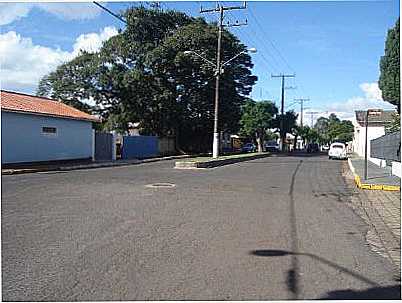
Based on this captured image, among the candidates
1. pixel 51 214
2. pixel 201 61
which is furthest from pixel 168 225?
pixel 201 61

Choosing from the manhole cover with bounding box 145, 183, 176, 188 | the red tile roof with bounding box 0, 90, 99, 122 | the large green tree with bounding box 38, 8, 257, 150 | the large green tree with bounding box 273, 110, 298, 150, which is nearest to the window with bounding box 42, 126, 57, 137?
the red tile roof with bounding box 0, 90, 99, 122

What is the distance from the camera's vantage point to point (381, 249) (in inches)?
316

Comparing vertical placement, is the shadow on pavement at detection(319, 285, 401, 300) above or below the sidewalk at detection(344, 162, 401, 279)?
above

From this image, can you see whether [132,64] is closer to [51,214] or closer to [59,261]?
[51,214]

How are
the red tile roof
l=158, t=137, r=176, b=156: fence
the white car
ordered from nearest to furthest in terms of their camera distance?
the red tile roof, the white car, l=158, t=137, r=176, b=156: fence

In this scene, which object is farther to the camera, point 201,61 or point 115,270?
point 201,61

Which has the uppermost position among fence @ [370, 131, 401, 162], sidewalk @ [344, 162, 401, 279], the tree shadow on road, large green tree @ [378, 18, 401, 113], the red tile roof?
large green tree @ [378, 18, 401, 113]

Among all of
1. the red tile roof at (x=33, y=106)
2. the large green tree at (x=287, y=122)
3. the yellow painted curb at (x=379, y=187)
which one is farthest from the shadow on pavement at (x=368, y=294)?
the large green tree at (x=287, y=122)

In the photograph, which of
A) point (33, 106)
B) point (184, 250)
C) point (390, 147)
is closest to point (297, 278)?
point (184, 250)

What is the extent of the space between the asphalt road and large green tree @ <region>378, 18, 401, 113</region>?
23135 mm

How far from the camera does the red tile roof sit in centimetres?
2539

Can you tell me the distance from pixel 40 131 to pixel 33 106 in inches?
58.1

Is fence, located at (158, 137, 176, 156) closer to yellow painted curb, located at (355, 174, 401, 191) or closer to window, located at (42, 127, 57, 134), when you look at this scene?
window, located at (42, 127, 57, 134)

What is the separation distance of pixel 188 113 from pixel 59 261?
4314cm
